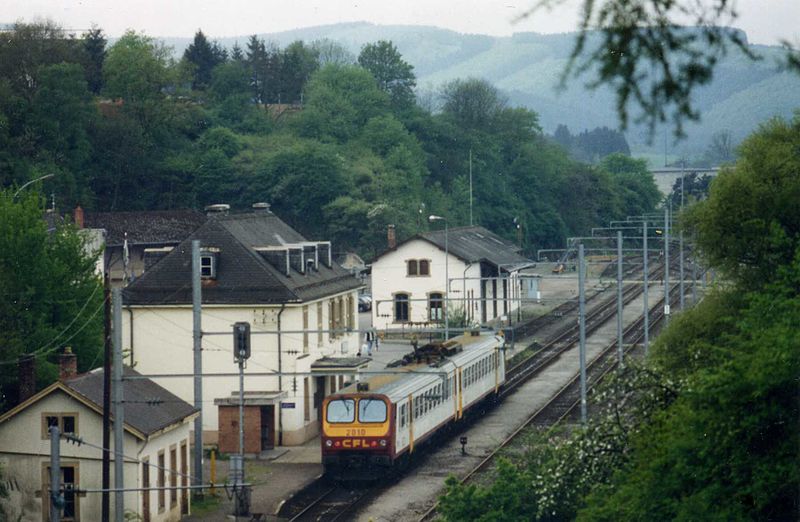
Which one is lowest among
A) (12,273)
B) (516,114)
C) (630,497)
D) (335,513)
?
(335,513)

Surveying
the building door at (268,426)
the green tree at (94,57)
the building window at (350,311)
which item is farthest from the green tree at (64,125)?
the building door at (268,426)

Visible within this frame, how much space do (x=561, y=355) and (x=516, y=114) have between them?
55.8 meters

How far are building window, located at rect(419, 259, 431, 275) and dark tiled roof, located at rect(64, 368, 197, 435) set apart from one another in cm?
3126

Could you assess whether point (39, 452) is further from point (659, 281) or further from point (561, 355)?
point (659, 281)

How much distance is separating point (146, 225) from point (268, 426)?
117 ft

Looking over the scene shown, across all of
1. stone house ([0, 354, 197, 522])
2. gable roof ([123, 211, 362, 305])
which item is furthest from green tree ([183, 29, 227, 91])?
stone house ([0, 354, 197, 522])

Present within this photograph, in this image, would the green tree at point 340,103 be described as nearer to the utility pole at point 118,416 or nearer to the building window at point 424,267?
the building window at point 424,267

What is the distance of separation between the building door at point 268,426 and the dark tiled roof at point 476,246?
71.1ft

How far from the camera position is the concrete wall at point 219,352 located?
3797 centimetres

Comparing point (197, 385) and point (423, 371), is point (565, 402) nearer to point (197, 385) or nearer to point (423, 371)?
point (423, 371)

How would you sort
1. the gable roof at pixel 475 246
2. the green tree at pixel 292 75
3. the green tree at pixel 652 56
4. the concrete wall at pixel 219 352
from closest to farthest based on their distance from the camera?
the green tree at pixel 652 56, the concrete wall at pixel 219 352, the gable roof at pixel 475 246, the green tree at pixel 292 75

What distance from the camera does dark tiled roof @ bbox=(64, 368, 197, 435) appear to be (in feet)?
90.2

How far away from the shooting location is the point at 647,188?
102062 mm

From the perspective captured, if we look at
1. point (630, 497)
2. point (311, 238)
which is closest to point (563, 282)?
point (311, 238)
